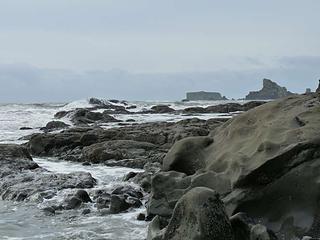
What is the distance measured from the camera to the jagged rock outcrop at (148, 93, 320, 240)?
7.46 meters

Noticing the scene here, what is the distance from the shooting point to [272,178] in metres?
7.68

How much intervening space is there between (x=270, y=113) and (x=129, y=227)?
11.1 ft

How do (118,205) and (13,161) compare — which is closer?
(118,205)

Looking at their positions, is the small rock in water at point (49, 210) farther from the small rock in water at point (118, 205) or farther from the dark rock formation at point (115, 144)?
the dark rock formation at point (115, 144)

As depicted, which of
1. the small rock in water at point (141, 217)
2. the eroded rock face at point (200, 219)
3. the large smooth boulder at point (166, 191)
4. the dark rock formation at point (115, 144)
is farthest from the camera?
the dark rock formation at point (115, 144)

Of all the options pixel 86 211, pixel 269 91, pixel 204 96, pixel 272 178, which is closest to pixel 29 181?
pixel 86 211

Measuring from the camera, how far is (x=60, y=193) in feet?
40.3

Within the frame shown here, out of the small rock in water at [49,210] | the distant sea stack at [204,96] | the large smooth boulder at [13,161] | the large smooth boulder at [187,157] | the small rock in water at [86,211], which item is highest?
the distant sea stack at [204,96]

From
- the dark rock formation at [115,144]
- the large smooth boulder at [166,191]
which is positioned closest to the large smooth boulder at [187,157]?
the large smooth boulder at [166,191]

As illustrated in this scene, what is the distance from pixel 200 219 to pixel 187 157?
155 inches

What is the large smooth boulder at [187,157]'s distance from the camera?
9.91m

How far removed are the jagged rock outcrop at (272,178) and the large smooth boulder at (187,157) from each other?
0.60 metres

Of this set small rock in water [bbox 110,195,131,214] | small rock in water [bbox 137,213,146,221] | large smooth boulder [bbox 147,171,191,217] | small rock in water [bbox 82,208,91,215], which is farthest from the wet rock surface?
large smooth boulder [bbox 147,171,191,217]

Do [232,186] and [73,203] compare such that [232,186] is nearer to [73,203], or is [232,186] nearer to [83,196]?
[73,203]
